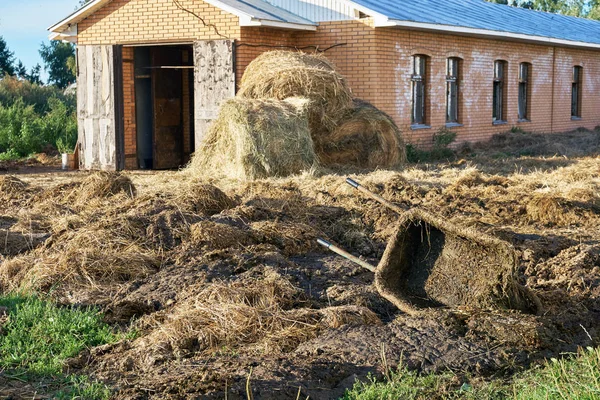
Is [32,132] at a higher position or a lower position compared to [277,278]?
higher

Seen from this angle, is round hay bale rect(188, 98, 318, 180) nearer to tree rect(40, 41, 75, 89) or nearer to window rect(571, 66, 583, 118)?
window rect(571, 66, 583, 118)

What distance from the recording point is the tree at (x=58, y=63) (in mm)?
46844

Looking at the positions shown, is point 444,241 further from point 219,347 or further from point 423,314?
point 219,347

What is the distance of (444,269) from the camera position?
266 inches

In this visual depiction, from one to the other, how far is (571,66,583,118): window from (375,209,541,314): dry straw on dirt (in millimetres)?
22045

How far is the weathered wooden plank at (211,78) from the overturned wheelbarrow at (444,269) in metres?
9.79

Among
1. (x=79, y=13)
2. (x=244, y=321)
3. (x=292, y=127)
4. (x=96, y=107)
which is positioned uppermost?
(x=79, y=13)

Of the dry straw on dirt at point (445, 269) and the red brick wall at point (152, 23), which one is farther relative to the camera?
the red brick wall at point (152, 23)

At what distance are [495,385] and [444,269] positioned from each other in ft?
5.45

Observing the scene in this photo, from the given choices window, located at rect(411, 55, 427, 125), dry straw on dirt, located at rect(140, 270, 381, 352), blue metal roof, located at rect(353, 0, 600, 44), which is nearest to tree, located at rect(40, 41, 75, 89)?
blue metal roof, located at rect(353, 0, 600, 44)

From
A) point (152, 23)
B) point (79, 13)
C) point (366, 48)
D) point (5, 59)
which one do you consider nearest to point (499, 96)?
point (366, 48)

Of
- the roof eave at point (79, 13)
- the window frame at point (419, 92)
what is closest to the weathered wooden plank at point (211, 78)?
the roof eave at point (79, 13)

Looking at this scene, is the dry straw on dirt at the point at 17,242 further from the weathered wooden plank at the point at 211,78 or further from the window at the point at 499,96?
the window at the point at 499,96

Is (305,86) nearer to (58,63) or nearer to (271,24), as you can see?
(271,24)
